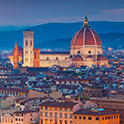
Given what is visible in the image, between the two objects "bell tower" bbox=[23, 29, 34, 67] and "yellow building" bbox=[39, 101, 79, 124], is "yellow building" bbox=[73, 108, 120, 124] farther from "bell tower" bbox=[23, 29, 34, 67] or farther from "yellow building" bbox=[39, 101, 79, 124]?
"bell tower" bbox=[23, 29, 34, 67]

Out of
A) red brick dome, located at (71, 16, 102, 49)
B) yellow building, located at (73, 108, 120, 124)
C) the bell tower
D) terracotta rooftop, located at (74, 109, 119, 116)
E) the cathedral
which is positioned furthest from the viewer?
the bell tower

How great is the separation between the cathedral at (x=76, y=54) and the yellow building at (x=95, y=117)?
118m

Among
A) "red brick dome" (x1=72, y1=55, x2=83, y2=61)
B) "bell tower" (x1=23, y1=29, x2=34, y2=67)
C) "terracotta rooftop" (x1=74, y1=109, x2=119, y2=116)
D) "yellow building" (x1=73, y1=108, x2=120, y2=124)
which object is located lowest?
"yellow building" (x1=73, y1=108, x2=120, y2=124)

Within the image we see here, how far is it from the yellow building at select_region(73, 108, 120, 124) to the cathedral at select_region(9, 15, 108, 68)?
118m

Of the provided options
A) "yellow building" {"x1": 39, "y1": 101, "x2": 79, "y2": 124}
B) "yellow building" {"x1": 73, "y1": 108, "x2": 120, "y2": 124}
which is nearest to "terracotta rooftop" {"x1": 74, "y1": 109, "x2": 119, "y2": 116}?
"yellow building" {"x1": 73, "y1": 108, "x2": 120, "y2": 124}

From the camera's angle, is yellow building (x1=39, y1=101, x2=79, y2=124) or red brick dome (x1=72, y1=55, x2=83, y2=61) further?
red brick dome (x1=72, y1=55, x2=83, y2=61)

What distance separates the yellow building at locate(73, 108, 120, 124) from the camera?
169ft

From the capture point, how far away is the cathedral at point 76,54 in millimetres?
175500

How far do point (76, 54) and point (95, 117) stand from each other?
5172 inches

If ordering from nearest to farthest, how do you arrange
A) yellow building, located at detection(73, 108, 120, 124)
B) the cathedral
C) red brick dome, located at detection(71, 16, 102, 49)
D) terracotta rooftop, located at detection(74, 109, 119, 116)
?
yellow building, located at detection(73, 108, 120, 124)
terracotta rooftop, located at detection(74, 109, 119, 116)
the cathedral
red brick dome, located at detection(71, 16, 102, 49)

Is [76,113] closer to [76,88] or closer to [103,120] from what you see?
[103,120]

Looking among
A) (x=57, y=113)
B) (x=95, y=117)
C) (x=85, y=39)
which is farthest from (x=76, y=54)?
(x=95, y=117)

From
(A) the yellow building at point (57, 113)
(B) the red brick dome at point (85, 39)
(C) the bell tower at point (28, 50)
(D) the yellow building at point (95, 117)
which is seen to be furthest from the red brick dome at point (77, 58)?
(D) the yellow building at point (95, 117)

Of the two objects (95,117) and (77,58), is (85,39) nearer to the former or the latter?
(77,58)
